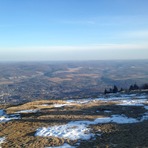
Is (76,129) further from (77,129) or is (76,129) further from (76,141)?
(76,141)

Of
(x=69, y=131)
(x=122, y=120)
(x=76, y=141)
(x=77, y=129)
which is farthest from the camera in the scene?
(x=122, y=120)

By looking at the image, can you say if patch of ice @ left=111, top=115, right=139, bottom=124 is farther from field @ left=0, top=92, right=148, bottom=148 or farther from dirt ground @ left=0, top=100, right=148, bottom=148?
dirt ground @ left=0, top=100, right=148, bottom=148

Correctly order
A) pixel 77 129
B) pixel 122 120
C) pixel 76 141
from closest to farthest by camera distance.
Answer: pixel 76 141, pixel 77 129, pixel 122 120

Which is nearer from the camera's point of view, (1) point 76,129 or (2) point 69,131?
(2) point 69,131

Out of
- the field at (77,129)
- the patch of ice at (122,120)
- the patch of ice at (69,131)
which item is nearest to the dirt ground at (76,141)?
the field at (77,129)

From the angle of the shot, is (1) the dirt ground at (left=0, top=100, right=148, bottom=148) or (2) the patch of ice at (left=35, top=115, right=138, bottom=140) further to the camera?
(2) the patch of ice at (left=35, top=115, right=138, bottom=140)

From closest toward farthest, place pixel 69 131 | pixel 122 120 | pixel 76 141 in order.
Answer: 1. pixel 76 141
2. pixel 69 131
3. pixel 122 120

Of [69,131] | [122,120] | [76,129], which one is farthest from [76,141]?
[122,120]

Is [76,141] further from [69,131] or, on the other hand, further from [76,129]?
[76,129]

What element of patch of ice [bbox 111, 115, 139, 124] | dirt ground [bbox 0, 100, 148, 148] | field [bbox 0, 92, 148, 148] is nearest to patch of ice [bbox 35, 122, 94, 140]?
field [bbox 0, 92, 148, 148]
